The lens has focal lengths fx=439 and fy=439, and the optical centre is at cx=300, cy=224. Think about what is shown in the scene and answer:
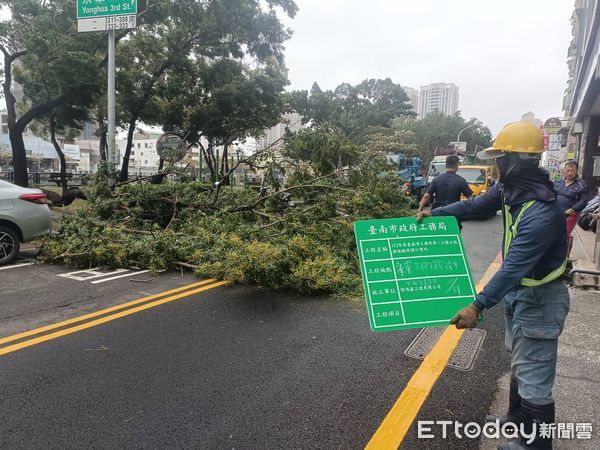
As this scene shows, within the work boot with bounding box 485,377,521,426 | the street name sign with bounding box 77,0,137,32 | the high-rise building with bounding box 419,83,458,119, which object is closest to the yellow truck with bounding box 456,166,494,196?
the street name sign with bounding box 77,0,137,32

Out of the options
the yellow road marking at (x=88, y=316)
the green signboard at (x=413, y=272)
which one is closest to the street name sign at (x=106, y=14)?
the yellow road marking at (x=88, y=316)

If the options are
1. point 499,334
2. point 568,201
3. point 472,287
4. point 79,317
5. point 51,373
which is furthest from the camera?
point 568,201

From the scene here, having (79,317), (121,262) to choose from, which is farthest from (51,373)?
(121,262)

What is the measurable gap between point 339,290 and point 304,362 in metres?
2.20

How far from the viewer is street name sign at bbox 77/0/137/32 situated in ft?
34.2

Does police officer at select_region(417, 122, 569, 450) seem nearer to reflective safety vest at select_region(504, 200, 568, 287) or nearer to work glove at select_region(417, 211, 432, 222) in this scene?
reflective safety vest at select_region(504, 200, 568, 287)

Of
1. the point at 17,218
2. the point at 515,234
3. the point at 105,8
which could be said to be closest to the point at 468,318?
the point at 515,234

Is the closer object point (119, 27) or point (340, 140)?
point (340, 140)

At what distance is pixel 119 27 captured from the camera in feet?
34.6

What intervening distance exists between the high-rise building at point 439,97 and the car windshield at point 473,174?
271 ft

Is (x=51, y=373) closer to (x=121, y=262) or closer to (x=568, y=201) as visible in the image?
(x=121, y=262)

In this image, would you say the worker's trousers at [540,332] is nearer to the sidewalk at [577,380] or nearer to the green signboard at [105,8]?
the sidewalk at [577,380]

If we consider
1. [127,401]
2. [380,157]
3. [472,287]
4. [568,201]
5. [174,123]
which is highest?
[174,123]

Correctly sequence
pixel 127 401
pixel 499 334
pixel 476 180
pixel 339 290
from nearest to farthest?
pixel 127 401 → pixel 499 334 → pixel 339 290 → pixel 476 180
